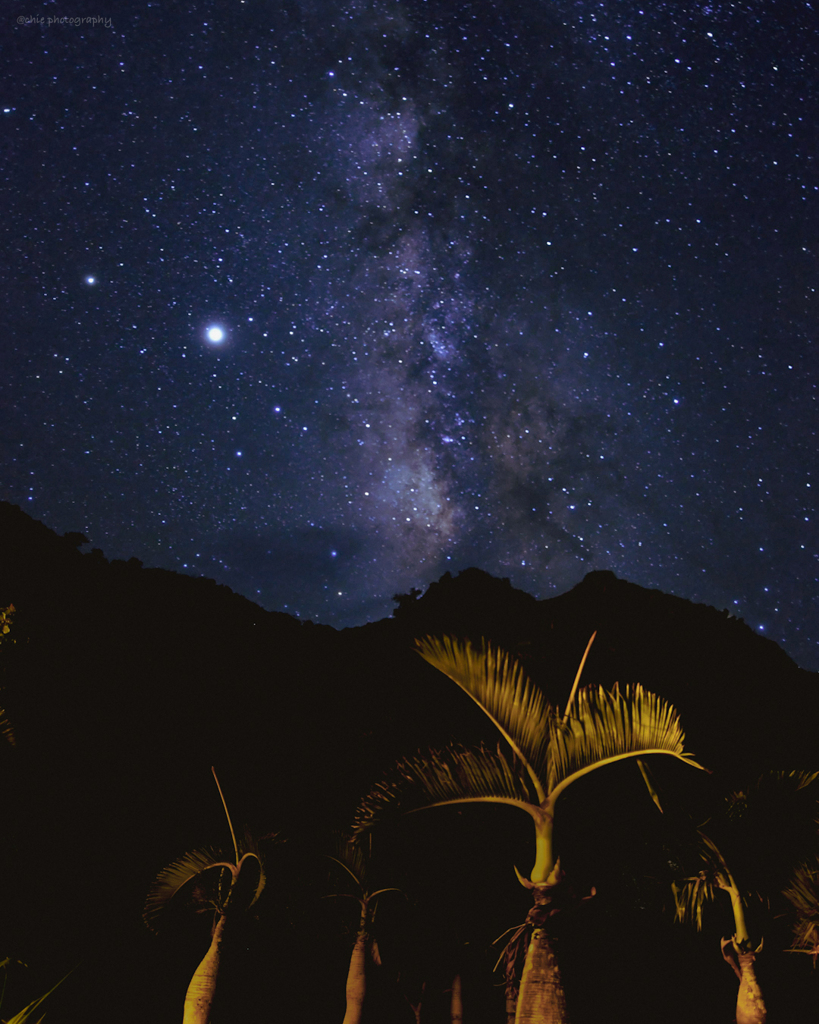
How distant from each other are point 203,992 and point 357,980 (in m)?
3.22

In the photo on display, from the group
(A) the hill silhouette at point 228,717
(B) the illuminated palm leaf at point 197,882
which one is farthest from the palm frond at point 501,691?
(B) the illuminated palm leaf at point 197,882

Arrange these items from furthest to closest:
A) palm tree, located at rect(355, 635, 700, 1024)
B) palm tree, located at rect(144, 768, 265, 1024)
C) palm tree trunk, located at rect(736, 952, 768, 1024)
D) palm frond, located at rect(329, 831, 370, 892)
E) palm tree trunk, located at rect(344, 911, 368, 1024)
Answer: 1. palm frond, located at rect(329, 831, 370, 892)
2. palm tree trunk, located at rect(344, 911, 368, 1024)
3. palm tree, located at rect(144, 768, 265, 1024)
4. palm tree trunk, located at rect(736, 952, 768, 1024)
5. palm tree, located at rect(355, 635, 700, 1024)

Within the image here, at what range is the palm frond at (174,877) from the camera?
9836 mm

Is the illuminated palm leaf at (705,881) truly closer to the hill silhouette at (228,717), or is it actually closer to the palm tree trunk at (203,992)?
the hill silhouette at (228,717)

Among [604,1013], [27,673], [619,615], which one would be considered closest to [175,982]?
[27,673]

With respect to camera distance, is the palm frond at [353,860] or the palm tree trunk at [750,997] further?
the palm frond at [353,860]

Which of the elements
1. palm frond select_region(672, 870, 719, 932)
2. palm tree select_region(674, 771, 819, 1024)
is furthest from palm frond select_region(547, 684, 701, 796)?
palm frond select_region(672, 870, 719, 932)

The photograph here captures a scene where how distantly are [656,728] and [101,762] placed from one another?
11.7 m

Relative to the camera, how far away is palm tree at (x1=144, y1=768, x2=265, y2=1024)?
9.21 meters

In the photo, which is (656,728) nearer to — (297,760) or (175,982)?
(297,760)

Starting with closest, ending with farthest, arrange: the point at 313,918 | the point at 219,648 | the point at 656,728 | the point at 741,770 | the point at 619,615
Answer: the point at 656,728 < the point at 313,918 < the point at 741,770 < the point at 219,648 < the point at 619,615

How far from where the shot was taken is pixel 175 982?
12.2 m

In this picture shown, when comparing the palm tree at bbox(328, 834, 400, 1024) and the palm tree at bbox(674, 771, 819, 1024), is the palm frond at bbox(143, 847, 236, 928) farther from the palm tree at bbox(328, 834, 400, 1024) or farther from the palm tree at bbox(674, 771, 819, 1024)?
the palm tree at bbox(674, 771, 819, 1024)

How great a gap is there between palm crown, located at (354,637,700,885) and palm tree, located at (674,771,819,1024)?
5207 mm
